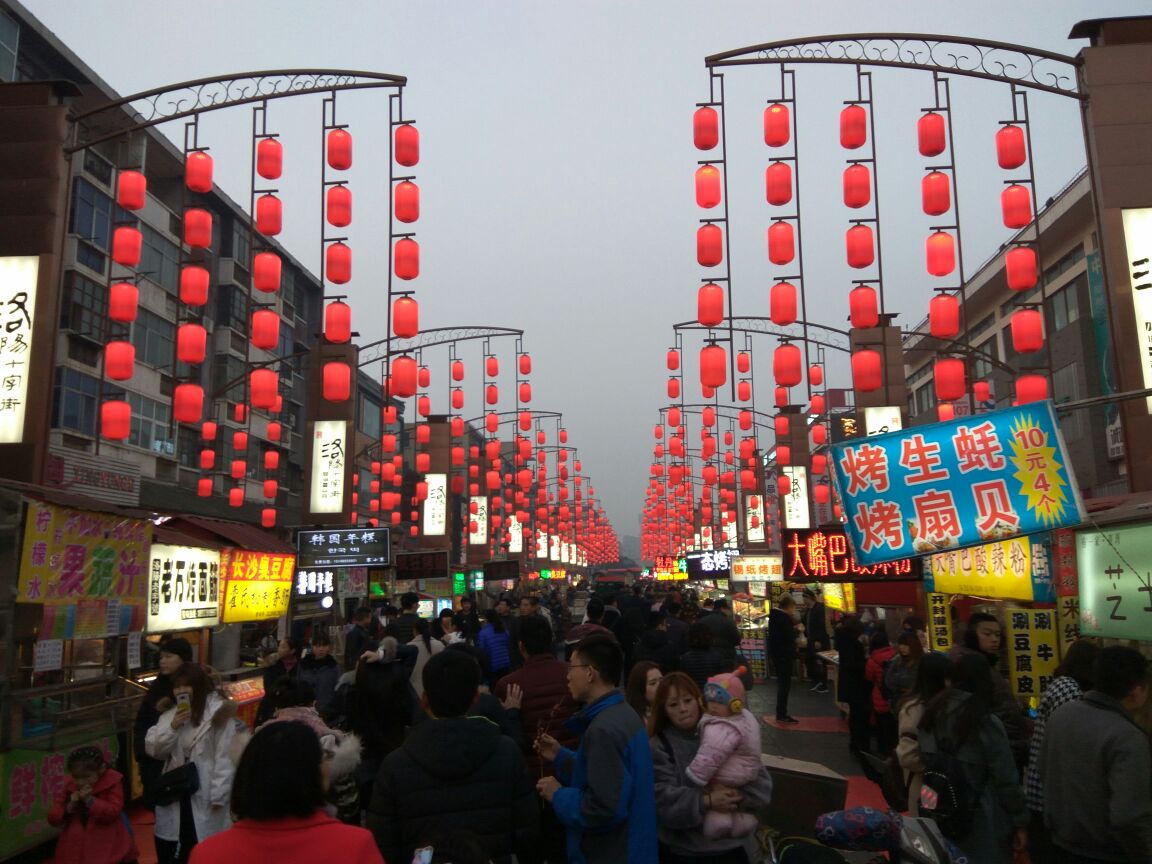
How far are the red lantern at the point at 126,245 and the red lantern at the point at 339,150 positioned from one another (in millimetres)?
3335

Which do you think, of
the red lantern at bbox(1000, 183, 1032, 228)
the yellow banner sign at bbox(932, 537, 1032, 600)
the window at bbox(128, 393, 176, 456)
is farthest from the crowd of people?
the window at bbox(128, 393, 176, 456)

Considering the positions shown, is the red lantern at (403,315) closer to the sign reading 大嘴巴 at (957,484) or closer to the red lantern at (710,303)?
the red lantern at (710,303)

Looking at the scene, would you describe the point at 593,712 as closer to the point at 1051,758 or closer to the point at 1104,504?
the point at 1051,758

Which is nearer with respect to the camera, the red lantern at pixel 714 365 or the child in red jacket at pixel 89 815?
the child in red jacket at pixel 89 815

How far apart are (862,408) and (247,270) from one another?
93.7ft

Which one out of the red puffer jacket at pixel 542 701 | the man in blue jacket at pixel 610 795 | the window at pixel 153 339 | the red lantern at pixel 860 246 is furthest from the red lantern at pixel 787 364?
the window at pixel 153 339

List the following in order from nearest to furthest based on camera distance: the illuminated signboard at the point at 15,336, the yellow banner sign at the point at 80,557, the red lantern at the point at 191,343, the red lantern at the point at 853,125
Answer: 1. the yellow banner sign at the point at 80,557
2. the illuminated signboard at the point at 15,336
3. the red lantern at the point at 853,125
4. the red lantern at the point at 191,343

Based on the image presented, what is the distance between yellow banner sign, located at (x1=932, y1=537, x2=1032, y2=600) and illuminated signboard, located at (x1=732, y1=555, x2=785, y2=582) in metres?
12.3

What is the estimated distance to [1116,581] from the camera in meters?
8.48

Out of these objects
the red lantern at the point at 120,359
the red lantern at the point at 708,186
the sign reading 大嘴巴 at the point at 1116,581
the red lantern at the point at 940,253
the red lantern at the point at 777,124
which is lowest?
the sign reading 大嘴巴 at the point at 1116,581

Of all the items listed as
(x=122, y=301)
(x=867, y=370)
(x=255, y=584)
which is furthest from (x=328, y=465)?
(x=867, y=370)

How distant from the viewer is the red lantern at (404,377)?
72.2ft

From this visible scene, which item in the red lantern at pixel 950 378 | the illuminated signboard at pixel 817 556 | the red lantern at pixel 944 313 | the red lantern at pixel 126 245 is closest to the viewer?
the illuminated signboard at pixel 817 556

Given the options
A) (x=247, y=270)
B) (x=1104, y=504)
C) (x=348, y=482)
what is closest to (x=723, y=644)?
(x=1104, y=504)
